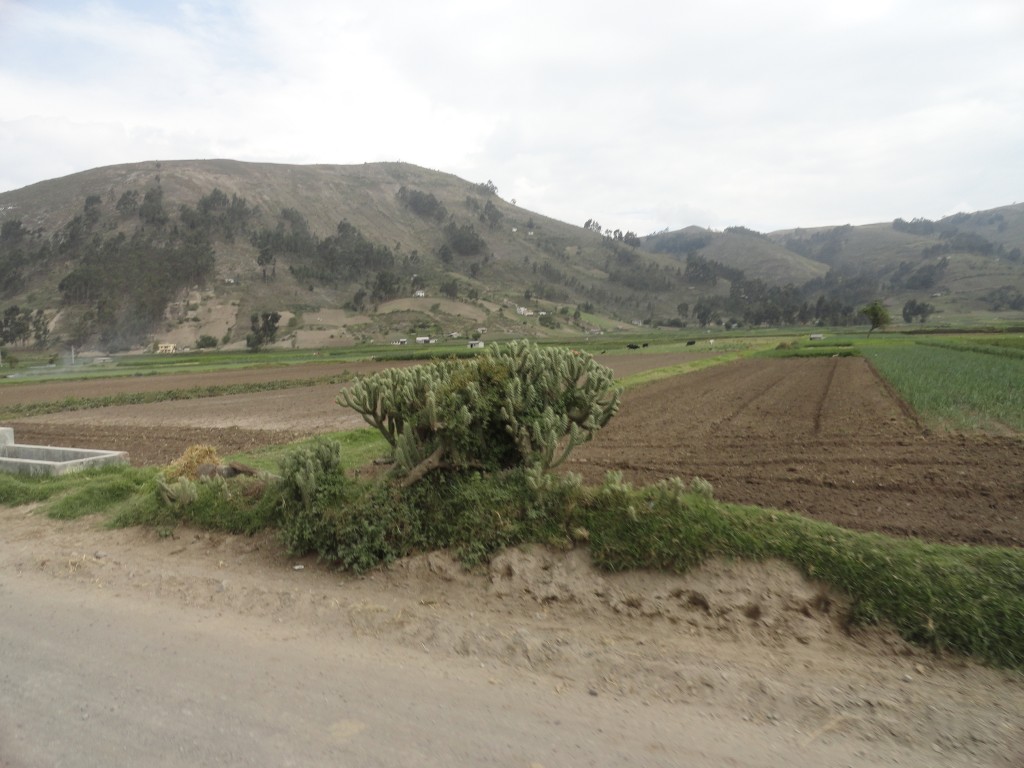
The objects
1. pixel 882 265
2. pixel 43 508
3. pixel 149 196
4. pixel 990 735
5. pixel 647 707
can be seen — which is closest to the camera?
pixel 990 735

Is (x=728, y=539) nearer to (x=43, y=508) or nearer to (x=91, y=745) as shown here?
(x=91, y=745)

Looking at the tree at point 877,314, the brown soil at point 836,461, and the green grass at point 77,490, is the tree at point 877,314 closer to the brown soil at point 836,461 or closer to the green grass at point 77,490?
the brown soil at point 836,461

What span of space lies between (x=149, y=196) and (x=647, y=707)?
142574 mm

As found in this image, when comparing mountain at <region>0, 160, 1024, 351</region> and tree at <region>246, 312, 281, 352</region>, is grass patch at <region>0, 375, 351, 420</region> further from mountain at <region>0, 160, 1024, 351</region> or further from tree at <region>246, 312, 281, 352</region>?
mountain at <region>0, 160, 1024, 351</region>

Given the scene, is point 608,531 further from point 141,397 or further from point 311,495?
point 141,397

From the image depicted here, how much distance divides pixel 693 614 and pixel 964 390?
18038 millimetres

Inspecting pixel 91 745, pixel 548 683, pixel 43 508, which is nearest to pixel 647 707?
pixel 548 683

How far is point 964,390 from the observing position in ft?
60.8

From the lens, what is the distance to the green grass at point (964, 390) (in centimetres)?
1361

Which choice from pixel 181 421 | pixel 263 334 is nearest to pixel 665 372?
pixel 181 421

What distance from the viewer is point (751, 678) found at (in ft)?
13.2

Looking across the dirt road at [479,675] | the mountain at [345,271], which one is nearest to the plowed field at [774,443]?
the dirt road at [479,675]

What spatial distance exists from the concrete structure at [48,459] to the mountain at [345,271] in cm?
7782

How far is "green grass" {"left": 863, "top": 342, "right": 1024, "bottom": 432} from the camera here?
44.7ft
